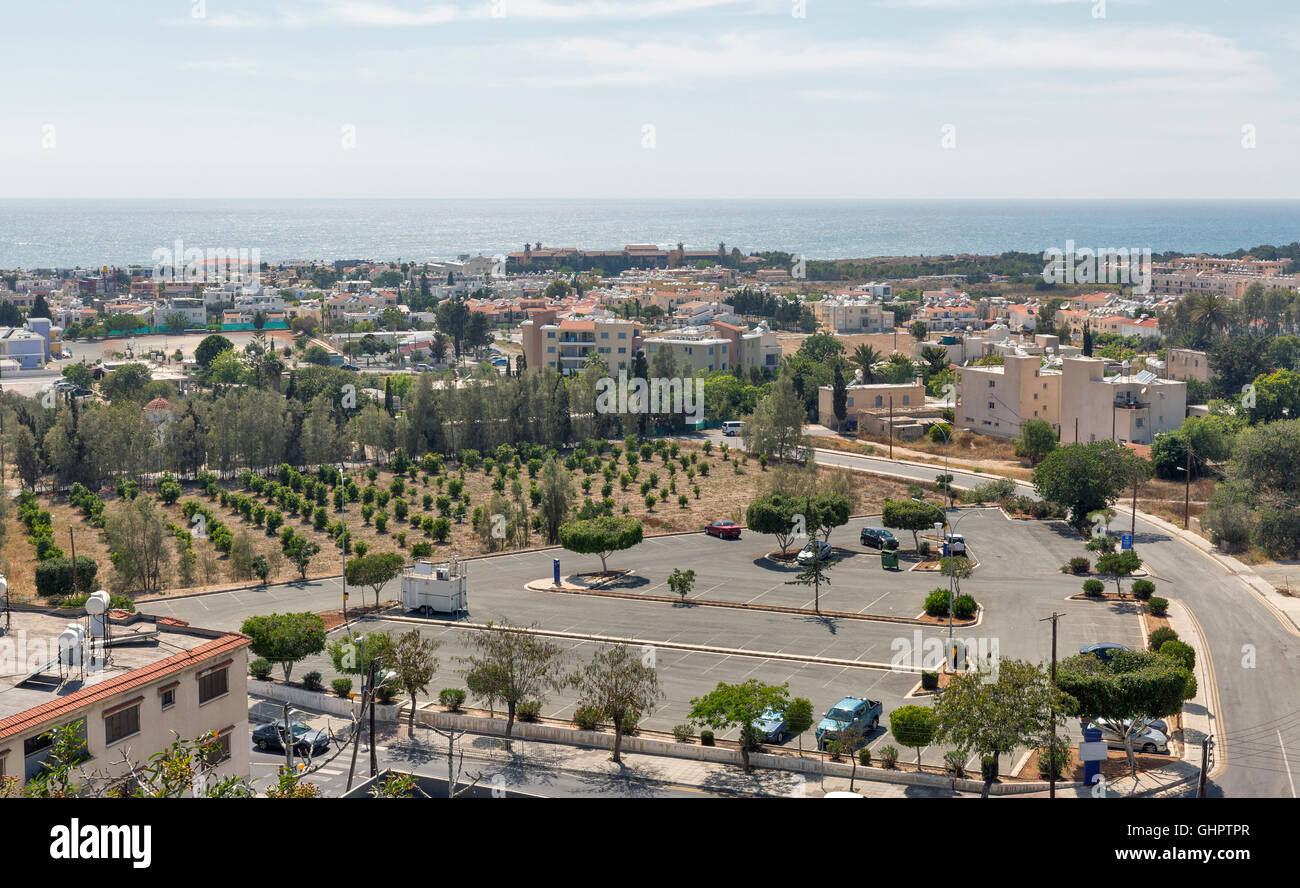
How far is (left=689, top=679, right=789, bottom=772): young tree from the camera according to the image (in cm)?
2506

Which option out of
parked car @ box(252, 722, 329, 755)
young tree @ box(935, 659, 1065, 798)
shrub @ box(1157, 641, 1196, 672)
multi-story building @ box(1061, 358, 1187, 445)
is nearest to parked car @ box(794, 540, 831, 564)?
shrub @ box(1157, 641, 1196, 672)

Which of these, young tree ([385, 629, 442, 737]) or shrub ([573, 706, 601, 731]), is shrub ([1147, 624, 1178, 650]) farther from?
young tree ([385, 629, 442, 737])

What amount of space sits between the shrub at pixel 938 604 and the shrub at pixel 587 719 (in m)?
13.8

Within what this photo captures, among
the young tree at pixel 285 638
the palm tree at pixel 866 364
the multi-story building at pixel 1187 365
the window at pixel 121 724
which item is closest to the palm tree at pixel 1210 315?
the multi-story building at pixel 1187 365

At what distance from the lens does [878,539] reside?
1833 inches

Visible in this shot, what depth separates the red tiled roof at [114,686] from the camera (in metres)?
17.7

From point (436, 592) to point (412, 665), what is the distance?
32.6 ft

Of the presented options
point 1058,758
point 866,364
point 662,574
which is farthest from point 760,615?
point 866,364

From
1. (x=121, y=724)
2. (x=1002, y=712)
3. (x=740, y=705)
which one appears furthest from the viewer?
(x=740, y=705)

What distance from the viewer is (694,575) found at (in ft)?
133

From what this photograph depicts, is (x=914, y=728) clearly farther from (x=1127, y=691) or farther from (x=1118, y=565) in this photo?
(x=1118, y=565)
